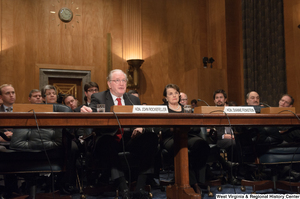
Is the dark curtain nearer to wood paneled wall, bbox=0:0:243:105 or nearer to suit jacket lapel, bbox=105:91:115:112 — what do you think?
wood paneled wall, bbox=0:0:243:105

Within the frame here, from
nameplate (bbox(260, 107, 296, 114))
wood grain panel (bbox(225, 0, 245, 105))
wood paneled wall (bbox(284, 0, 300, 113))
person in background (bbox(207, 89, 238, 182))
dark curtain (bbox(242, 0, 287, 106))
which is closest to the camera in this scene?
nameplate (bbox(260, 107, 296, 114))

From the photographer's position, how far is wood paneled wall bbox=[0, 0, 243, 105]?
729 cm

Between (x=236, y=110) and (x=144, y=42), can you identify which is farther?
(x=144, y=42)

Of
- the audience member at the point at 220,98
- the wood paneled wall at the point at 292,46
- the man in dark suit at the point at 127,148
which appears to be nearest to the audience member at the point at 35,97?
the man in dark suit at the point at 127,148

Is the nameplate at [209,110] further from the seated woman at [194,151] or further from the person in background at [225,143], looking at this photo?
the person in background at [225,143]

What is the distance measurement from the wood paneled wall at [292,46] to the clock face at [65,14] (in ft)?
15.7

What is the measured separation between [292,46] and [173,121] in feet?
16.2

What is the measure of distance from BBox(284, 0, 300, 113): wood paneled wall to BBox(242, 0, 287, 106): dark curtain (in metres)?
0.13

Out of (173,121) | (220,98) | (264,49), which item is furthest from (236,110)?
(264,49)

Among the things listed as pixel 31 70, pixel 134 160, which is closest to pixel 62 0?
pixel 31 70

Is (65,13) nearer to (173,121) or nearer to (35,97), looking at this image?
(35,97)

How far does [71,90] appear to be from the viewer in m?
7.80

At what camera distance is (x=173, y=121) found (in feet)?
7.78

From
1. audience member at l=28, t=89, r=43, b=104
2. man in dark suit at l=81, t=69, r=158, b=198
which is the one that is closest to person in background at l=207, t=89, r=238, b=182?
man in dark suit at l=81, t=69, r=158, b=198
